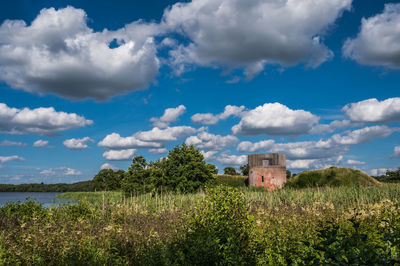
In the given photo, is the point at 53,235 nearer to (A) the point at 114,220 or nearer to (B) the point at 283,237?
(A) the point at 114,220

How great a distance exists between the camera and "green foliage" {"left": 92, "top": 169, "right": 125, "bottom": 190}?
51.8m

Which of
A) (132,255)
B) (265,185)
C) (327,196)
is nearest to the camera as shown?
(132,255)

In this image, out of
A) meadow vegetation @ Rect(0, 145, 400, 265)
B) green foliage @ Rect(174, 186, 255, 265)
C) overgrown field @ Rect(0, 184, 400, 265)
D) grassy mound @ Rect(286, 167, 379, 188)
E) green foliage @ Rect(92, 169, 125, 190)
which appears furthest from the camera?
green foliage @ Rect(92, 169, 125, 190)

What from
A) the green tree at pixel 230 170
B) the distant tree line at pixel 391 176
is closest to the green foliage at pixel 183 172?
the distant tree line at pixel 391 176

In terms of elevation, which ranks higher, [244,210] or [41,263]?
[244,210]

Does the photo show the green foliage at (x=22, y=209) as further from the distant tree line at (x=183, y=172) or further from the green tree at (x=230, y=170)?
the green tree at (x=230, y=170)

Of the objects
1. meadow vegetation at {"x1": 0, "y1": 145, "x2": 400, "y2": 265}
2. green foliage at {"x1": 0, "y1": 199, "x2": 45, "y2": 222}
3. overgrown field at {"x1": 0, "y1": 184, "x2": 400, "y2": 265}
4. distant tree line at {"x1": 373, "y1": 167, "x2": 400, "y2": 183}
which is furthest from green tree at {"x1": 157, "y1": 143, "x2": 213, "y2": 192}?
distant tree line at {"x1": 373, "y1": 167, "x2": 400, "y2": 183}

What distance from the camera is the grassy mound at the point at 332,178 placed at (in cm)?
2539

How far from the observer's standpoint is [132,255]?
6484 millimetres

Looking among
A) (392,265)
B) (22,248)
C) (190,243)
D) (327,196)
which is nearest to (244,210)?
(190,243)

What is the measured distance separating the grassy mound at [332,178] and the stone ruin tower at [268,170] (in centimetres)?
247

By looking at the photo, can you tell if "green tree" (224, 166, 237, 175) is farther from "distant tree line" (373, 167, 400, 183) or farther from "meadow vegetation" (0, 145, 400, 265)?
"meadow vegetation" (0, 145, 400, 265)

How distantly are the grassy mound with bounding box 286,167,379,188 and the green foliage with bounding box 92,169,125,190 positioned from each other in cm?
3330

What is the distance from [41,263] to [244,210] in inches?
167
